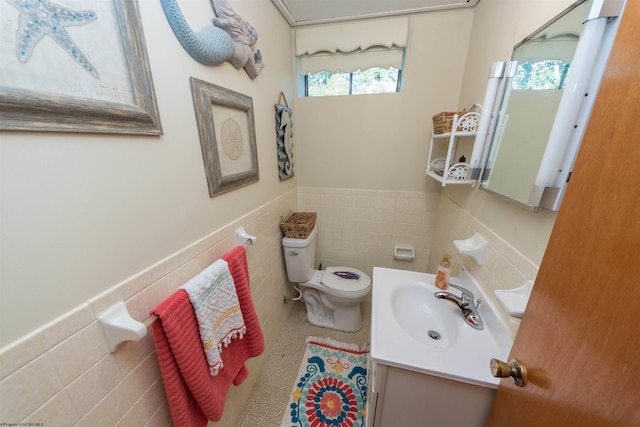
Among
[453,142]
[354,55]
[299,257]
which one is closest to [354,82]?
[354,55]

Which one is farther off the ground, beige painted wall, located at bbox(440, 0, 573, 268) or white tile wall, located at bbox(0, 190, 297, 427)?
beige painted wall, located at bbox(440, 0, 573, 268)

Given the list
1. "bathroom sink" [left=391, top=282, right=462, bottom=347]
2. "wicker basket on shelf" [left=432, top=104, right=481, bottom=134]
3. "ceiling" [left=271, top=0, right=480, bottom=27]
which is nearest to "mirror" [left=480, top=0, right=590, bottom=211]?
"wicker basket on shelf" [left=432, top=104, right=481, bottom=134]

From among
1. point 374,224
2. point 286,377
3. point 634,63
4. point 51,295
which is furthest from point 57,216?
point 374,224

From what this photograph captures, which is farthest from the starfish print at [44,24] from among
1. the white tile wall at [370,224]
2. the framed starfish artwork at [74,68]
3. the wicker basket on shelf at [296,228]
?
the white tile wall at [370,224]

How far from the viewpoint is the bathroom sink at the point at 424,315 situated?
3.39 feet

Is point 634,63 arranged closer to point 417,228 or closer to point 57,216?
point 57,216

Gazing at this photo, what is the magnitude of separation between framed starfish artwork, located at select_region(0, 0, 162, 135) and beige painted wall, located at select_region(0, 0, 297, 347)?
4 cm

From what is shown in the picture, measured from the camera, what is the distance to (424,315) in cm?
115

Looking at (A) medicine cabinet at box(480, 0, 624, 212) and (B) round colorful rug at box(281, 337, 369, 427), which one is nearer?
(A) medicine cabinet at box(480, 0, 624, 212)

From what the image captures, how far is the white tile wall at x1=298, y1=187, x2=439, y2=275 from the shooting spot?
5.93 feet

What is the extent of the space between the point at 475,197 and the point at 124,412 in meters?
1.61

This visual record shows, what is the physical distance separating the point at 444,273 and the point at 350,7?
172cm

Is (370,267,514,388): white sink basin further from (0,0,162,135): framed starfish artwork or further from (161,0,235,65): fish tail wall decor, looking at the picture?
(161,0,235,65): fish tail wall decor

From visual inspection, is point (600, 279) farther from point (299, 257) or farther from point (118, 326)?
point (299, 257)
